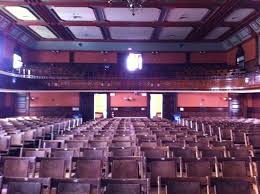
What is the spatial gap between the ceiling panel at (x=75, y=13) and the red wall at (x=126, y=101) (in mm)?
7200

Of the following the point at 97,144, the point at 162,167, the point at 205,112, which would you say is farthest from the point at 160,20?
the point at 162,167

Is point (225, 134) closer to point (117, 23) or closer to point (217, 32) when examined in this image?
point (117, 23)

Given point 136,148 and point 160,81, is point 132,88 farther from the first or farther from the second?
point 136,148

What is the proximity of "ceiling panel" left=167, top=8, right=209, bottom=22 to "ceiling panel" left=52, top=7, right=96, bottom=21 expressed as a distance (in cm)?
401

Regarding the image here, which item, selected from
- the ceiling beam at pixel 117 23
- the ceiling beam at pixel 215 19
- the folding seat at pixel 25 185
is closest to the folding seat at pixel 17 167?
the folding seat at pixel 25 185

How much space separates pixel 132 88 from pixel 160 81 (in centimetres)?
185

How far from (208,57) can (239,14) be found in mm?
7394

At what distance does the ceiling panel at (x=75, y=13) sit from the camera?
48.6 feet

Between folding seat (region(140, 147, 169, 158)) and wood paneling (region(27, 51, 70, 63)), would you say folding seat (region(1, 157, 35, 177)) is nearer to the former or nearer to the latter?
folding seat (region(140, 147, 169, 158))

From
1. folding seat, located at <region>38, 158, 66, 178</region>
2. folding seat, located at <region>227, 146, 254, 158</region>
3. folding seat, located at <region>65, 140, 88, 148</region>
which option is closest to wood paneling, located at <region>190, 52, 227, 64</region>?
folding seat, located at <region>65, 140, 88, 148</region>

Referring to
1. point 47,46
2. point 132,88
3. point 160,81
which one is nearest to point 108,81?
point 132,88

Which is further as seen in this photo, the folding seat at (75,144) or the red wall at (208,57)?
the red wall at (208,57)

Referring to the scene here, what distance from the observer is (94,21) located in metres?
16.8

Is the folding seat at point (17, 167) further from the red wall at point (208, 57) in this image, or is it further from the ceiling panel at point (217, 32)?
the red wall at point (208, 57)
